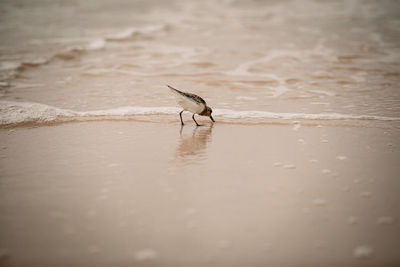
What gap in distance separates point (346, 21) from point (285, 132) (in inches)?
374

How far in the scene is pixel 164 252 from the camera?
2031mm

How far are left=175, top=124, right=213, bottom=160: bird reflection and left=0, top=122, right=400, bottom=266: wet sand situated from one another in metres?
0.02

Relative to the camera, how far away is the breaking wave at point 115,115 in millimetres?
4234

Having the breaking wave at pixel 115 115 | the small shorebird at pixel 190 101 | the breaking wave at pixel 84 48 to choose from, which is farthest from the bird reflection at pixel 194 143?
the breaking wave at pixel 84 48

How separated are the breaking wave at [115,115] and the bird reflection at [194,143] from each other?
0.44 meters

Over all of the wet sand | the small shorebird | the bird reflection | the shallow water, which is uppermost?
the shallow water

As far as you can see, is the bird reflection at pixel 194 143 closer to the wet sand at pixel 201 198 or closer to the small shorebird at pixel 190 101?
the wet sand at pixel 201 198

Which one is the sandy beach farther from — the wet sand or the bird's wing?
the bird's wing

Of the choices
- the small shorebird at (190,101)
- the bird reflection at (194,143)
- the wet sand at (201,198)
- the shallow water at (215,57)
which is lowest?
the wet sand at (201,198)

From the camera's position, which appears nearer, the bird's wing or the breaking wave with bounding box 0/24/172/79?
the bird's wing

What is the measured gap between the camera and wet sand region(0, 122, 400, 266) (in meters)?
2.04

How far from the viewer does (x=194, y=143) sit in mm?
3611

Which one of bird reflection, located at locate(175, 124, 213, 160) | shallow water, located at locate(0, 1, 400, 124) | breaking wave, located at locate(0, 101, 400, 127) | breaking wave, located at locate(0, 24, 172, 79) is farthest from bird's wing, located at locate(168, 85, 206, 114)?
breaking wave, located at locate(0, 24, 172, 79)

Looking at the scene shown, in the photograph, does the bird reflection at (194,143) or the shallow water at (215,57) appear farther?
the shallow water at (215,57)
